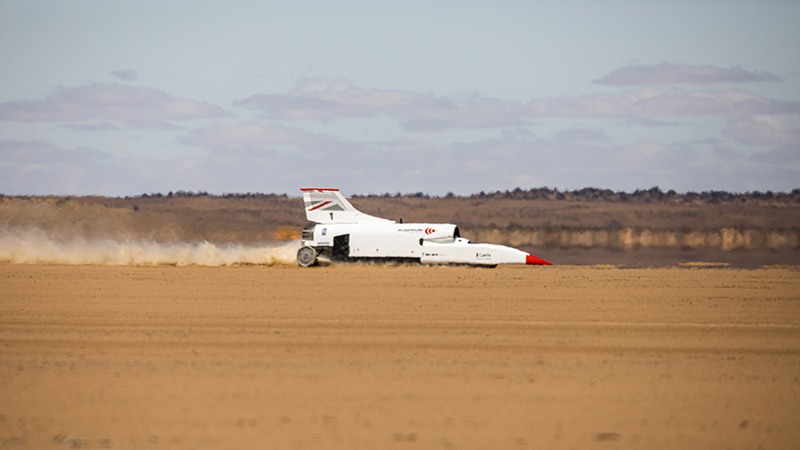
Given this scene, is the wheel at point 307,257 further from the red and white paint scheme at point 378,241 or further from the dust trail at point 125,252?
the dust trail at point 125,252

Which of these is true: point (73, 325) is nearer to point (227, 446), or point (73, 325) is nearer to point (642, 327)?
point (227, 446)

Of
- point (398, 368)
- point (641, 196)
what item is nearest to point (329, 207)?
point (398, 368)

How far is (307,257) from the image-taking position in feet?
99.2

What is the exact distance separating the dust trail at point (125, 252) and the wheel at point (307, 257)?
2.43 meters

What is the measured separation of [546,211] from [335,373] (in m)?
77.1

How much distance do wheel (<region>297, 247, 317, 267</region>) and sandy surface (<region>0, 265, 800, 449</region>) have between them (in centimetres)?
865

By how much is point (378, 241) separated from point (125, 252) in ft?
39.2

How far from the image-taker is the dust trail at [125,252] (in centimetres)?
3250

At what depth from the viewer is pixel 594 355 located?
1237cm

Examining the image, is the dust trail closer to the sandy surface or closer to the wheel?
the wheel

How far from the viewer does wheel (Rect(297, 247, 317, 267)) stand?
30.2 metres

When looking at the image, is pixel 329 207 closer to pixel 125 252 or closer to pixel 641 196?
pixel 125 252

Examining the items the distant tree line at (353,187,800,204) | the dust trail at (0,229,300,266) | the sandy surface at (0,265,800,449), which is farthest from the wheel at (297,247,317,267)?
the distant tree line at (353,187,800,204)

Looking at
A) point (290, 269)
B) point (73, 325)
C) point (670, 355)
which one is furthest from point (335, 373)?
point (290, 269)
